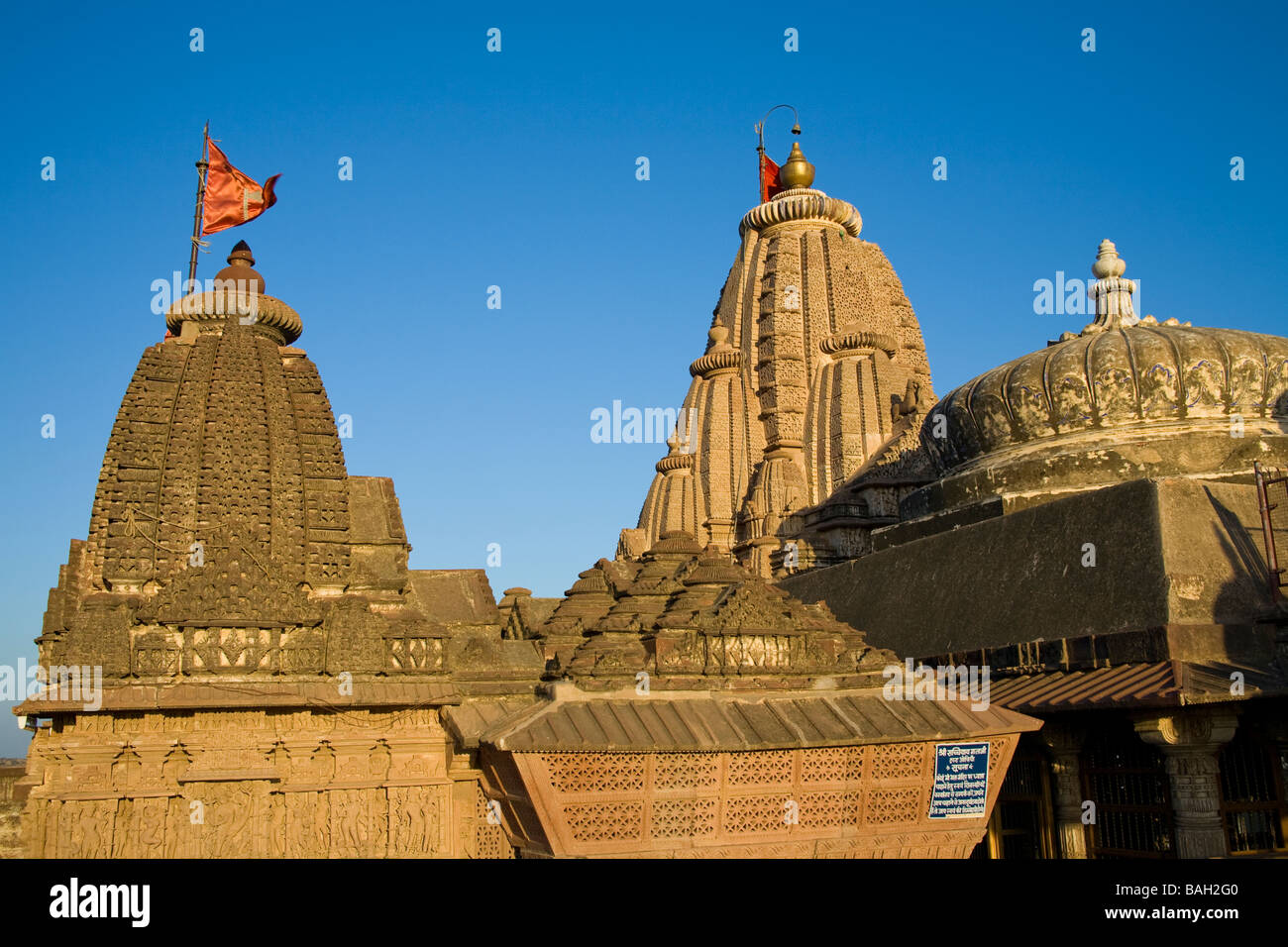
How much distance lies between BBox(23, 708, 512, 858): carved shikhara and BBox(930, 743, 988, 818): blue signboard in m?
5.59

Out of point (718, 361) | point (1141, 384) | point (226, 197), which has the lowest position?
point (1141, 384)

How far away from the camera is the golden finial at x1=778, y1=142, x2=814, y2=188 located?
5312cm

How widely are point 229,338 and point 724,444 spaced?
30.1m

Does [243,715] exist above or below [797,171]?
below

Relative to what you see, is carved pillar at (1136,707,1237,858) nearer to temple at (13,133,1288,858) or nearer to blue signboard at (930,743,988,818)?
temple at (13,133,1288,858)

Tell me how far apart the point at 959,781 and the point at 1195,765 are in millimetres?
2806

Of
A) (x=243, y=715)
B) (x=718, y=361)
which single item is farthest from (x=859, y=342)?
(x=243, y=715)

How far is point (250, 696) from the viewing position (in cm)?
1401

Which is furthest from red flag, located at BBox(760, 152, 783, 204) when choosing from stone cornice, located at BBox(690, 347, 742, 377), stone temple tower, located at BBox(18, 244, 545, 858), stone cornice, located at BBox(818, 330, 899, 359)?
stone temple tower, located at BBox(18, 244, 545, 858)

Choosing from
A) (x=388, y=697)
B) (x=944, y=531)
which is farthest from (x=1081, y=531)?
(x=388, y=697)

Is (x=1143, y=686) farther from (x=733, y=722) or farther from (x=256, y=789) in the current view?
(x=256, y=789)

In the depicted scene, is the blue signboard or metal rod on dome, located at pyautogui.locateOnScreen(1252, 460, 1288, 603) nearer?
the blue signboard
